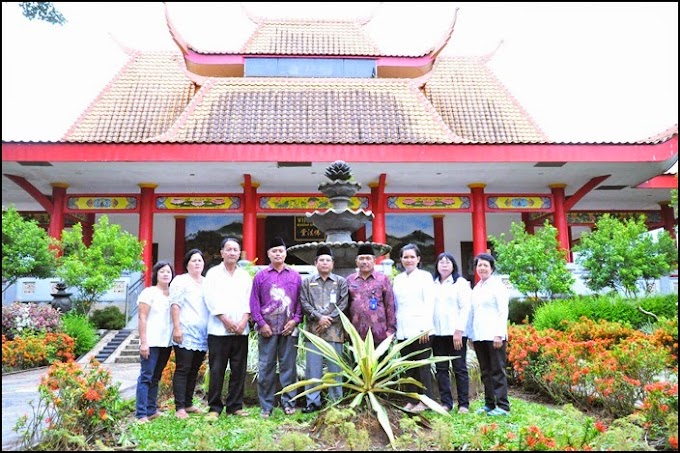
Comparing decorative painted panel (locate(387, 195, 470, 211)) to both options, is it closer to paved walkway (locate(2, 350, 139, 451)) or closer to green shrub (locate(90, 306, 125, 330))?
green shrub (locate(90, 306, 125, 330))

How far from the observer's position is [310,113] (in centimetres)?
1398

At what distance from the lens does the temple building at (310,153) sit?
12102 millimetres

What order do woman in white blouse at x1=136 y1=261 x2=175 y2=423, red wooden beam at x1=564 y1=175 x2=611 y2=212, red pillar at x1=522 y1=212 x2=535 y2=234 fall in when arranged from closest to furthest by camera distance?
woman in white blouse at x1=136 y1=261 x2=175 y2=423 < red wooden beam at x1=564 y1=175 x2=611 y2=212 < red pillar at x1=522 y1=212 x2=535 y2=234

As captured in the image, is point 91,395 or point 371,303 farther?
point 371,303

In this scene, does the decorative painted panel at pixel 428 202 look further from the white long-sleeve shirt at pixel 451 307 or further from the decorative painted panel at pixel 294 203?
the white long-sleeve shirt at pixel 451 307

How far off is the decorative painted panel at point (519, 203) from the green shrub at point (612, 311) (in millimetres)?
4750

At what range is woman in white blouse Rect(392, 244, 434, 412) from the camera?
4906 mm

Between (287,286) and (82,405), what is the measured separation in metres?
1.88

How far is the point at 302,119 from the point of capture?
45.0 feet

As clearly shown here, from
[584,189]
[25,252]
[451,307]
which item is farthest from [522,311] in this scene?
[25,252]

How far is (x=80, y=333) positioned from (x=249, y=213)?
520 cm

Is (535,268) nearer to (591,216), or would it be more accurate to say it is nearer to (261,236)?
(591,216)

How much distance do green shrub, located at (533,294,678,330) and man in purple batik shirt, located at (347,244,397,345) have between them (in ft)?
18.1

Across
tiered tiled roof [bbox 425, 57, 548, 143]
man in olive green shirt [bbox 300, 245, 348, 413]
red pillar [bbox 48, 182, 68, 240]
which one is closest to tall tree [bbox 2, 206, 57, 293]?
red pillar [bbox 48, 182, 68, 240]
